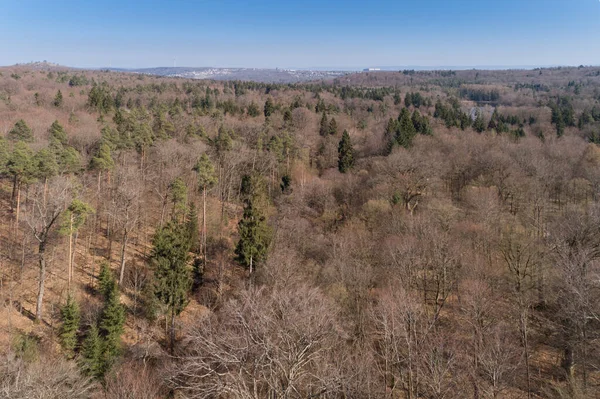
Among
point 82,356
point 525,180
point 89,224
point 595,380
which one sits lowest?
point 595,380

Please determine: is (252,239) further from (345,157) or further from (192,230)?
(345,157)

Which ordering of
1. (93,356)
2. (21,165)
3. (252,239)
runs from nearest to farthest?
1. (93,356)
2. (252,239)
3. (21,165)

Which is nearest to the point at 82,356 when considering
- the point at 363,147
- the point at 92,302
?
the point at 92,302

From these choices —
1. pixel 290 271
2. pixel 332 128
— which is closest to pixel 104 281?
pixel 290 271

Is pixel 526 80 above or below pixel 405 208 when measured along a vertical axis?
above

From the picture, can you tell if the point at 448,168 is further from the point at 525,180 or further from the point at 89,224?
the point at 89,224

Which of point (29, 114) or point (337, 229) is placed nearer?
point (337, 229)

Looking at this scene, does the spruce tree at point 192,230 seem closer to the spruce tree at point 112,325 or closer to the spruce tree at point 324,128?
the spruce tree at point 112,325

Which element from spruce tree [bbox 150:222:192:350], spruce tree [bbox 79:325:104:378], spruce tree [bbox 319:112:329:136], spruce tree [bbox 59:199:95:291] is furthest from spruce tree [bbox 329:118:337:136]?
spruce tree [bbox 79:325:104:378]
